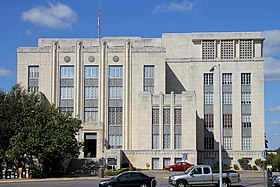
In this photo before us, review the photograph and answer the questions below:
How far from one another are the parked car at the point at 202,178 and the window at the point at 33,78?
45798 mm

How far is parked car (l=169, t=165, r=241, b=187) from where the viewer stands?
38312 mm

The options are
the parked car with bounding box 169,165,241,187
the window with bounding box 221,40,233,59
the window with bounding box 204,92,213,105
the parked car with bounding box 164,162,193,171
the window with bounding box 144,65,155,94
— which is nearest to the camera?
the parked car with bounding box 169,165,241,187

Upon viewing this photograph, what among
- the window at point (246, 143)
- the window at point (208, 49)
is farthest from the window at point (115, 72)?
the window at point (246, 143)

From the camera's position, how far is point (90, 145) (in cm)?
7844

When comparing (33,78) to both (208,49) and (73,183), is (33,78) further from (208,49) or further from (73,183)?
(73,183)

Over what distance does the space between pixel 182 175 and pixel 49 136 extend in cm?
2124

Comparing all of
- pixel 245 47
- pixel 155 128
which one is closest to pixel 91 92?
pixel 155 128

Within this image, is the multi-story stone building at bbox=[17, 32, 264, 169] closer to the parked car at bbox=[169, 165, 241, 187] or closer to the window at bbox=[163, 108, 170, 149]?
the window at bbox=[163, 108, 170, 149]

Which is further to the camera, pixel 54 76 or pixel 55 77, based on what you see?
pixel 55 77

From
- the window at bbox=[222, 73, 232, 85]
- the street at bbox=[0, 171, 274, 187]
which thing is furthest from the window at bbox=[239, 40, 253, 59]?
the street at bbox=[0, 171, 274, 187]

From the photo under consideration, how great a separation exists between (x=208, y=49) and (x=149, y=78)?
36.0 feet

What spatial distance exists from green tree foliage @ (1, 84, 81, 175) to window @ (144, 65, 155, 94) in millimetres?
21241

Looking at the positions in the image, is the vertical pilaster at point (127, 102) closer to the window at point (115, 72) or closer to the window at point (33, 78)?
the window at point (115, 72)

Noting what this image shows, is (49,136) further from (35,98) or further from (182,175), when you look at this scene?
(182,175)
